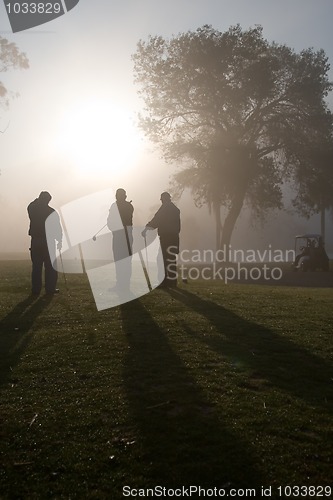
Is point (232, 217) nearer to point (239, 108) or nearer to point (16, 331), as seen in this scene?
point (239, 108)

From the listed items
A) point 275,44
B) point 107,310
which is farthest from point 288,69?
point 107,310

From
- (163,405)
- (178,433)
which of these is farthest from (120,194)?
(178,433)

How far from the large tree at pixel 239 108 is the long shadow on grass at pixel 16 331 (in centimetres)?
2669

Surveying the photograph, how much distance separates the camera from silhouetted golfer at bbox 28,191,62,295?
524 inches

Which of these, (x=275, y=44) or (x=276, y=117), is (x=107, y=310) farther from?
(x=275, y=44)

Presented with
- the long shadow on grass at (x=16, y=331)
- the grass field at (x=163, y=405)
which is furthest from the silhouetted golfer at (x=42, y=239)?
the grass field at (x=163, y=405)

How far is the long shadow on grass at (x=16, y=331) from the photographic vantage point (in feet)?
21.1

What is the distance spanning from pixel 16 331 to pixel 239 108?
3164cm

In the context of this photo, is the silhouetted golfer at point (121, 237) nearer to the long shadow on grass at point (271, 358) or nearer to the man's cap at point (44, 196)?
the man's cap at point (44, 196)

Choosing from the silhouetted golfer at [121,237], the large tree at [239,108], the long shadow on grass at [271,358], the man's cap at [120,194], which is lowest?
the long shadow on grass at [271,358]

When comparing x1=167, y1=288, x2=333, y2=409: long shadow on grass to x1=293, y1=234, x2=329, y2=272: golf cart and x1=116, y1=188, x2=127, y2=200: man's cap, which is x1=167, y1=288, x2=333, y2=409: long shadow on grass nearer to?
x1=116, y1=188, x2=127, y2=200: man's cap

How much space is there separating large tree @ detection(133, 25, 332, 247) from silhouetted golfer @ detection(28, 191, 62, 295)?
2421 cm

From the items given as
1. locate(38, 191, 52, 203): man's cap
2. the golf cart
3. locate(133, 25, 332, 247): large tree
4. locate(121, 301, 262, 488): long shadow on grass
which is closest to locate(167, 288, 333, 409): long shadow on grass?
locate(121, 301, 262, 488): long shadow on grass

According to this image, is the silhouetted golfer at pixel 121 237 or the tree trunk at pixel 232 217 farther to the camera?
the tree trunk at pixel 232 217
